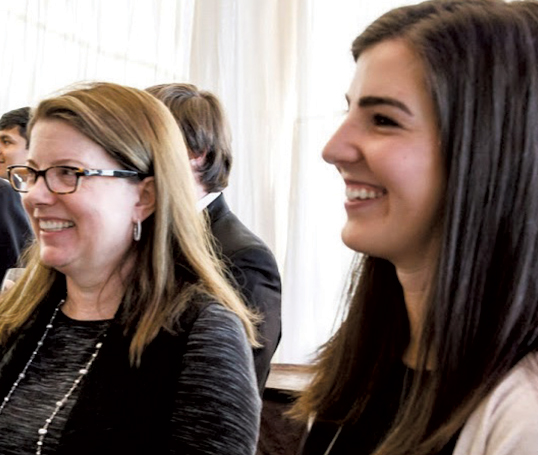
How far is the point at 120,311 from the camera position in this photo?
1.59 m

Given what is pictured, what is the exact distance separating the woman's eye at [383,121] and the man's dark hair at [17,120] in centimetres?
233

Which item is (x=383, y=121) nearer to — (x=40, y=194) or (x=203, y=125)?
(x=40, y=194)

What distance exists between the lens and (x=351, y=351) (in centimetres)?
117

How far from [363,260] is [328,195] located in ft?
5.00

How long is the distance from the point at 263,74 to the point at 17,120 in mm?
965

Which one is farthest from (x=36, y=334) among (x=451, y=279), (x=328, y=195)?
(x=328, y=195)

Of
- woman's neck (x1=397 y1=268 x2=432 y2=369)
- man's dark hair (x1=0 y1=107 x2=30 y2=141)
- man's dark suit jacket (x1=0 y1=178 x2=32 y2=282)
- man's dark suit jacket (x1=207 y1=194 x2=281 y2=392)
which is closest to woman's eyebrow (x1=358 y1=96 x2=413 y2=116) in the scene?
woman's neck (x1=397 y1=268 x2=432 y2=369)

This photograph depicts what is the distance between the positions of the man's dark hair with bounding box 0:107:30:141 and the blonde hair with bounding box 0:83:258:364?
147 cm

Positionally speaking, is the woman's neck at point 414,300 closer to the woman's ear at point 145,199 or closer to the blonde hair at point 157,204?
the blonde hair at point 157,204

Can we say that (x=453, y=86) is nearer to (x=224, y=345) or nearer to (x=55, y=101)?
(x=224, y=345)

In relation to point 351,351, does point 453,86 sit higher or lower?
higher

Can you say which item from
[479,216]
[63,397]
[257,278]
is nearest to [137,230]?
[63,397]

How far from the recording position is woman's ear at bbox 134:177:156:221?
64.8 inches

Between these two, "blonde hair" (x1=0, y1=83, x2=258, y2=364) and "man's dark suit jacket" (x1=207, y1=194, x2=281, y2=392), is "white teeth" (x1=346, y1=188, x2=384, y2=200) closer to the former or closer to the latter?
"blonde hair" (x1=0, y1=83, x2=258, y2=364)
